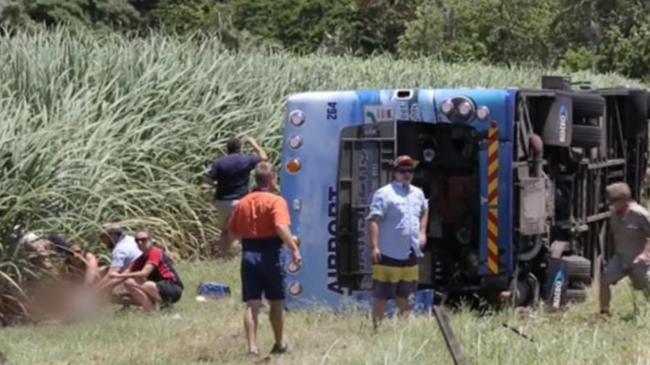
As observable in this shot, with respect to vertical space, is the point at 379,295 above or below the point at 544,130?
below

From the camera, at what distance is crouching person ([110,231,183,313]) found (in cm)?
1481

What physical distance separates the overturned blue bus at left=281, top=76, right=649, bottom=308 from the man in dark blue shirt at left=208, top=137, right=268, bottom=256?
3167 mm

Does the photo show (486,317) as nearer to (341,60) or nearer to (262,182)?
(262,182)

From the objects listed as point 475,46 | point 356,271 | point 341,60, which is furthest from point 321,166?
point 475,46

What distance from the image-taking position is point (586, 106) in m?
15.0

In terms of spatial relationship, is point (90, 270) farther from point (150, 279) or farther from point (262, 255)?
point (262, 255)

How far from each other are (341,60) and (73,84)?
32.2ft

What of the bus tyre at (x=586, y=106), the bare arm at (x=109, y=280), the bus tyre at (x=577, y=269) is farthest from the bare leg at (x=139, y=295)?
the bus tyre at (x=586, y=106)

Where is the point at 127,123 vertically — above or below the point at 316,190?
above

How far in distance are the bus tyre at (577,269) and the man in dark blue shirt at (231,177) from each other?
4374 mm

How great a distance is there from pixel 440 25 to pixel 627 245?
40049 millimetres

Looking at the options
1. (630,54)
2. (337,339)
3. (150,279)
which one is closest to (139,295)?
(150,279)

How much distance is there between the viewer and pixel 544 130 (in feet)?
46.9

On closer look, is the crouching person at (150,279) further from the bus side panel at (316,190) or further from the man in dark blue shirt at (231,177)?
the man in dark blue shirt at (231,177)
